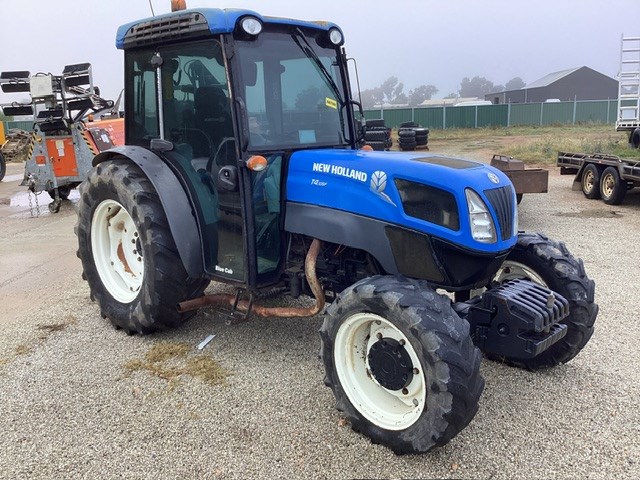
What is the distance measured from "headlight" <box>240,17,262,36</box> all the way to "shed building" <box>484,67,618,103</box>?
192ft

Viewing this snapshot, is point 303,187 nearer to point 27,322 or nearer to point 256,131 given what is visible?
point 256,131

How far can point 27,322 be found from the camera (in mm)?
5055

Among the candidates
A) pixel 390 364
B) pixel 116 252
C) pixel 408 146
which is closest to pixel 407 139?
pixel 408 146

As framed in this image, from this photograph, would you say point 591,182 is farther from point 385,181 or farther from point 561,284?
point 385,181

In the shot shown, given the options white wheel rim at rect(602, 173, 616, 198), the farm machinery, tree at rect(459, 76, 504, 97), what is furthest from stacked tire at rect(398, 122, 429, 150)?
tree at rect(459, 76, 504, 97)

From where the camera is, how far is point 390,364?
310 cm

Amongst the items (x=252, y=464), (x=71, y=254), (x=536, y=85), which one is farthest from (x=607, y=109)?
(x=252, y=464)

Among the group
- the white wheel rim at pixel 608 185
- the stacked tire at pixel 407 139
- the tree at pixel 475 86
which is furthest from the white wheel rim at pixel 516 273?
the tree at pixel 475 86

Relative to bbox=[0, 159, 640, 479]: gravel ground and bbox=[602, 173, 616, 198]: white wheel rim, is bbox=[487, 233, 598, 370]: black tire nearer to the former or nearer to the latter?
bbox=[0, 159, 640, 479]: gravel ground

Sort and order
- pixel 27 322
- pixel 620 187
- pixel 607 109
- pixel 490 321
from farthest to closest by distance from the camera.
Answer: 1. pixel 607 109
2. pixel 620 187
3. pixel 27 322
4. pixel 490 321

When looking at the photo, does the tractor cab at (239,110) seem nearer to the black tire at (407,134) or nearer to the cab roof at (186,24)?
the cab roof at (186,24)

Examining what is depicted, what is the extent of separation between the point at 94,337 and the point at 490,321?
10.2ft

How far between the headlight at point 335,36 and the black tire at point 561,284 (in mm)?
1914

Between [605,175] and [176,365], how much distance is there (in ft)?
30.5
